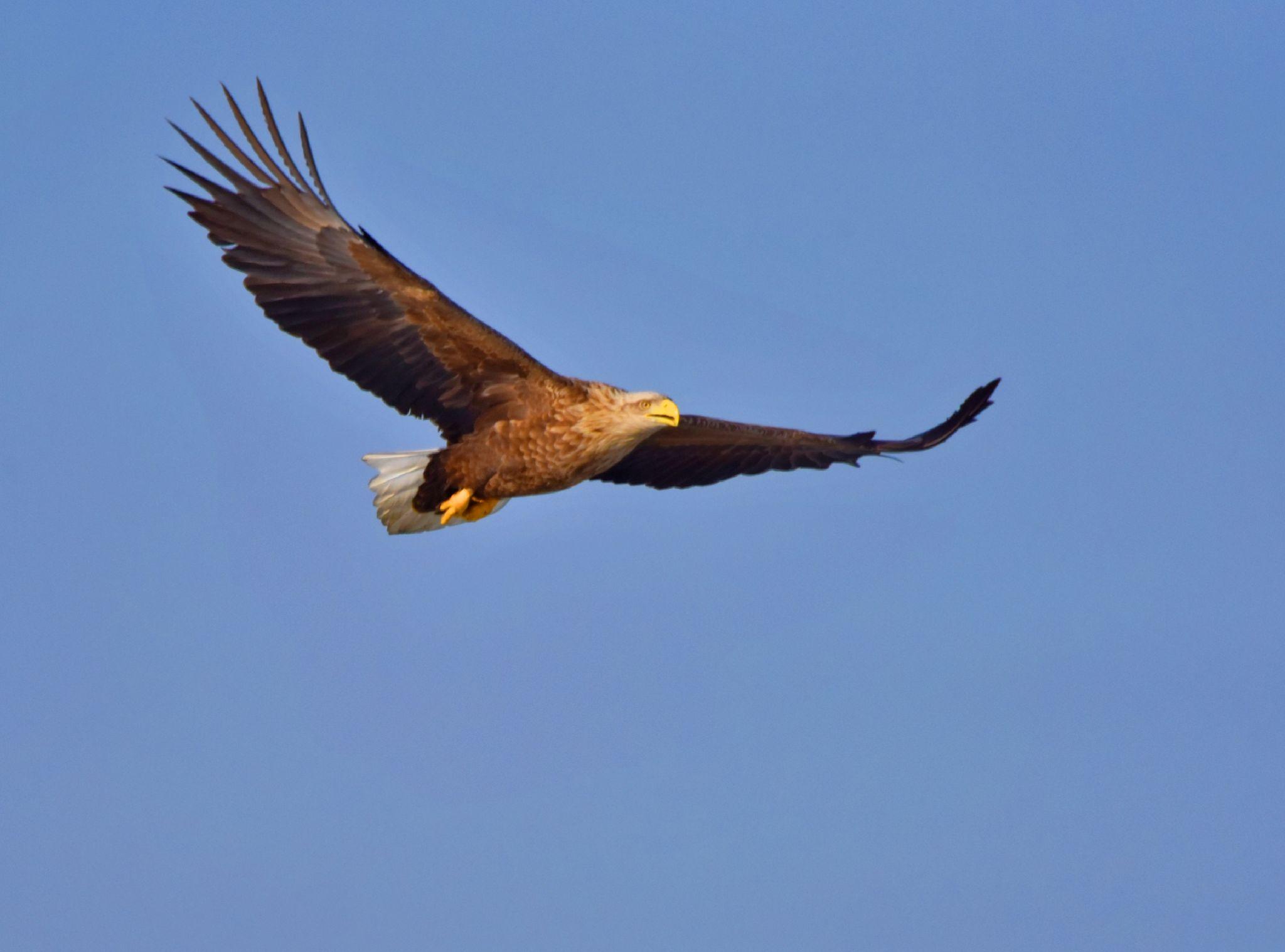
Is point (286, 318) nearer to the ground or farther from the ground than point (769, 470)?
nearer to the ground

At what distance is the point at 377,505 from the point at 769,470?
2724 millimetres

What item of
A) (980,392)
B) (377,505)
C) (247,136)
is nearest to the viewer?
(247,136)

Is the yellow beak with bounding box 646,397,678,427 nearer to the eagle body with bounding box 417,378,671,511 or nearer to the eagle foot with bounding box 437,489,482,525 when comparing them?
the eagle body with bounding box 417,378,671,511

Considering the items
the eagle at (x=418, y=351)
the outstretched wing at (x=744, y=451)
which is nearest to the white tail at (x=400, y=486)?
the eagle at (x=418, y=351)

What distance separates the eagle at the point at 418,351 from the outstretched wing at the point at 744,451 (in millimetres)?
1484

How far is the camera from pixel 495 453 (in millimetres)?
9844

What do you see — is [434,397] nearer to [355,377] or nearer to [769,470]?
[355,377]

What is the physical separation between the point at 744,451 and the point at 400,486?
94.3 inches

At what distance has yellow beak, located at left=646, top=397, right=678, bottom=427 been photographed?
9.42 metres

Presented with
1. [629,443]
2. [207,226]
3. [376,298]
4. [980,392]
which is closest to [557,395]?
[629,443]

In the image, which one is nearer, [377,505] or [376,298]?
[376,298]

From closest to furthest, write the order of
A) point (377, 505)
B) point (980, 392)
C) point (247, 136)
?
point (247, 136) < point (377, 505) < point (980, 392)

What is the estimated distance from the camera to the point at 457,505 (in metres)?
10.2

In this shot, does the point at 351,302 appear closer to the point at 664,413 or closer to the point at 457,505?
the point at 457,505
